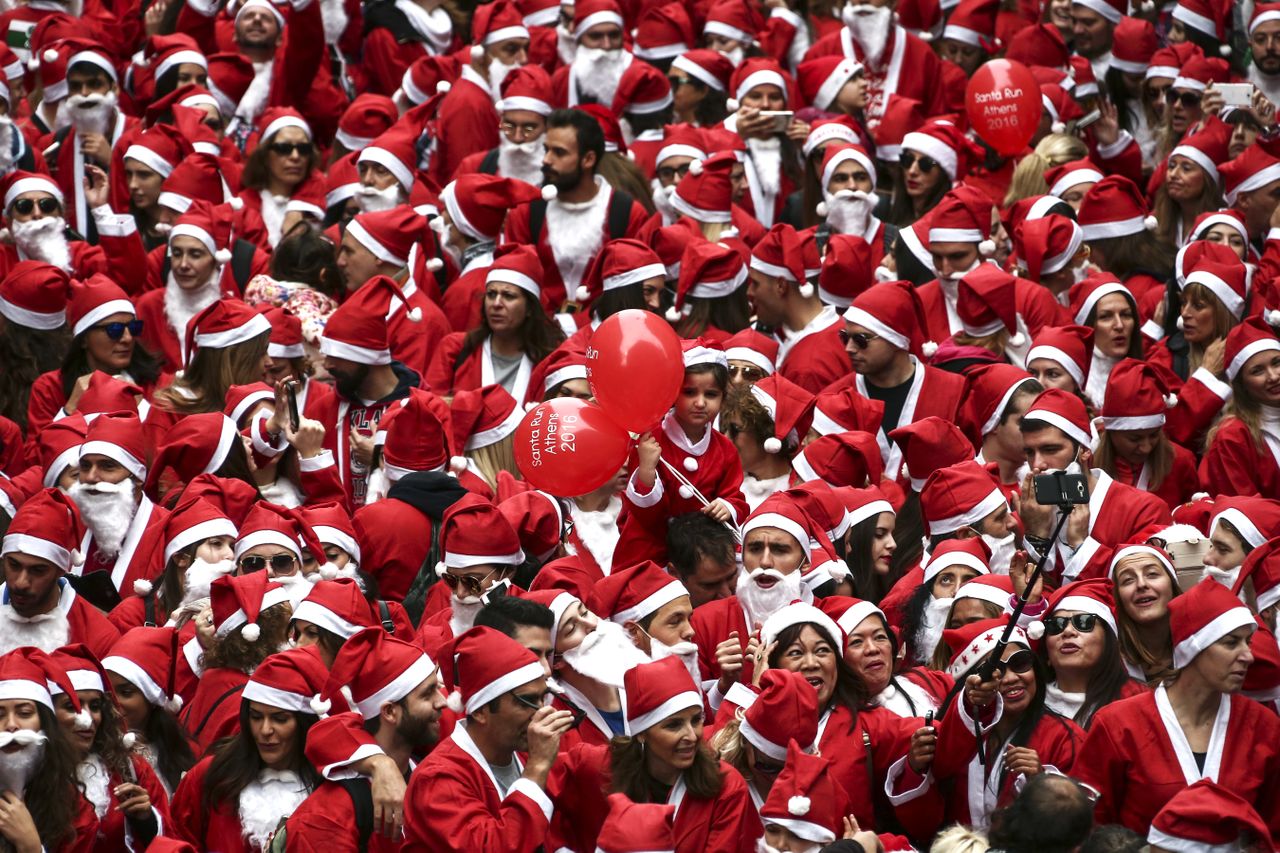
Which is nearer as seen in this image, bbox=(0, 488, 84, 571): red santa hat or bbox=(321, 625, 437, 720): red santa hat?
bbox=(321, 625, 437, 720): red santa hat

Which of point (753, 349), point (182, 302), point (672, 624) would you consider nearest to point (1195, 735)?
point (672, 624)

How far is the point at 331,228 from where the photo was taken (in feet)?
40.4

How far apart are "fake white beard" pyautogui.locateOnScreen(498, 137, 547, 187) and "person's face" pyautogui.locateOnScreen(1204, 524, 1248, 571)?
4.85 meters

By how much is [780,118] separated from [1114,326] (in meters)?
2.72

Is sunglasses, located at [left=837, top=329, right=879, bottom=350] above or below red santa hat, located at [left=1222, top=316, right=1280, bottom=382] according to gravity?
below

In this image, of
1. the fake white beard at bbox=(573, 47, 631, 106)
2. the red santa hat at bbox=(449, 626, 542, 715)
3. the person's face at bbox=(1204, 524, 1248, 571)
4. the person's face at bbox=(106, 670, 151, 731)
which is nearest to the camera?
the red santa hat at bbox=(449, 626, 542, 715)

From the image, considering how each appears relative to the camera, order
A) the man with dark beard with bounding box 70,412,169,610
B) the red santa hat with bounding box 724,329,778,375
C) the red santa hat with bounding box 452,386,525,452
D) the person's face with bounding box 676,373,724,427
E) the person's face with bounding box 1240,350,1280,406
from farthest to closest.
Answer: the red santa hat with bounding box 724,329,778,375 → the red santa hat with bounding box 452,386,525,452 → the person's face with bounding box 1240,350,1280,406 → the man with dark beard with bounding box 70,412,169,610 → the person's face with bounding box 676,373,724,427

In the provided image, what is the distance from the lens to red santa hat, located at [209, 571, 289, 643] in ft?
27.1

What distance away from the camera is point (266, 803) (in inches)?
294

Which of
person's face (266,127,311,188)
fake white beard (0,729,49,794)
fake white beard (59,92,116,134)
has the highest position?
fake white beard (0,729,49,794)

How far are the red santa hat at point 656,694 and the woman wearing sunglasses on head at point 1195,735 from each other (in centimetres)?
129

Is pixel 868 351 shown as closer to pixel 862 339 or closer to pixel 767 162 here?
pixel 862 339

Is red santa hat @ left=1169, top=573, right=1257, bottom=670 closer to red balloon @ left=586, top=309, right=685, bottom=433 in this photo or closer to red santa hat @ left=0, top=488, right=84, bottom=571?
red balloon @ left=586, top=309, right=685, bottom=433

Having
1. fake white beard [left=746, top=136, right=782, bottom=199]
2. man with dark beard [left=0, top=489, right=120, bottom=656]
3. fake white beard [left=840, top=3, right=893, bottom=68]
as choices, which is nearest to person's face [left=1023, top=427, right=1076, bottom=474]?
fake white beard [left=746, top=136, right=782, bottom=199]
